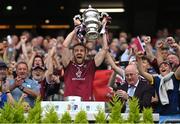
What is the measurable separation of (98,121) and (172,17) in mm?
17694

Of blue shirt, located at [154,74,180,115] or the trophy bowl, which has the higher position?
the trophy bowl

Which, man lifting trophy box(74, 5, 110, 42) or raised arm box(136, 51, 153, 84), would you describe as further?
raised arm box(136, 51, 153, 84)

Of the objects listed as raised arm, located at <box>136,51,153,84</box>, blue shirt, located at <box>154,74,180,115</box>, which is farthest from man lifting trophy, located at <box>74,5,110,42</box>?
blue shirt, located at <box>154,74,180,115</box>

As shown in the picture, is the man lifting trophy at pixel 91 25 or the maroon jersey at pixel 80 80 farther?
the maroon jersey at pixel 80 80

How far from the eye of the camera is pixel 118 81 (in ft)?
41.0

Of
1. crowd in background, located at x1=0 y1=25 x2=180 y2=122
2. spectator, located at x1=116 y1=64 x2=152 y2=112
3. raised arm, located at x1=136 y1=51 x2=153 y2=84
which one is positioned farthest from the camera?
raised arm, located at x1=136 y1=51 x2=153 y2=84

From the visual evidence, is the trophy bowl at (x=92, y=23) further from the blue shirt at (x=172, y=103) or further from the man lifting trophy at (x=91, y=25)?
the blue shirt at (x=172, y=103)

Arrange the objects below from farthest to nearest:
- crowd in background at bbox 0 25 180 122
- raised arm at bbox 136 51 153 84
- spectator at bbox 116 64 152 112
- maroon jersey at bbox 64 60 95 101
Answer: raised arm at bbox 136 51 153 84
maroon jersey at bbox 64 60 95 101
crowd in background at bbox 0 25 180 122
spectator at bbox 116 64 152 112

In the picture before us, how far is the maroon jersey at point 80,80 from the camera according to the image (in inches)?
431

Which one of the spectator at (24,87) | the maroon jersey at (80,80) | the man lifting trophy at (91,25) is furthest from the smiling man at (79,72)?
the spectator at (24,87)

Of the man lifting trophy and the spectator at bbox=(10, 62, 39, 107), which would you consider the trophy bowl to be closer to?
the man lifting trophy

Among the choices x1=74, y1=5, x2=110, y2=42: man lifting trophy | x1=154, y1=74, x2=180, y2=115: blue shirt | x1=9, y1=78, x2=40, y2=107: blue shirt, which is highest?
x1=74, y1=5, x2=110, y2=42: man lifting trophy

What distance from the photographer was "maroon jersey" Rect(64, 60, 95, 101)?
35.9ft

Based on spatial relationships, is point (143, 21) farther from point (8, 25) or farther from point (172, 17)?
point (8, 25)
